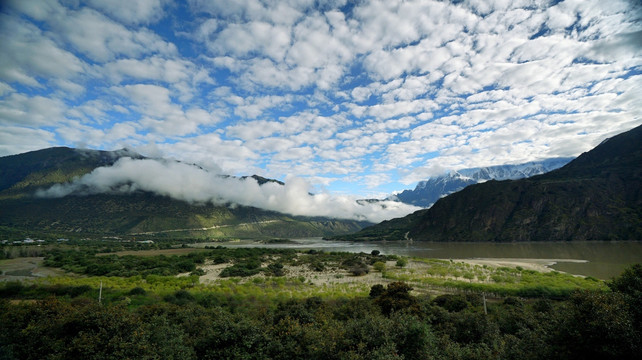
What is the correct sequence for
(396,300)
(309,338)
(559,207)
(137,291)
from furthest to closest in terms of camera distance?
1. (559,207)
2. (137,291)
3. (396,300)
4. (309,338)

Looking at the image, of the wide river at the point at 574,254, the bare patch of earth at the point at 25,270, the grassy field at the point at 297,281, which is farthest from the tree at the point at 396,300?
the bare patch of earth at the point at 25,270

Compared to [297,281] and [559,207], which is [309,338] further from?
[559,207]

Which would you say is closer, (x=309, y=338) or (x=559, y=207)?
(x=309, y=338)

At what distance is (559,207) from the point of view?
13138cm

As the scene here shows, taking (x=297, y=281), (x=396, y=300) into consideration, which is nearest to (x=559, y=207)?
(x=297, y=281)

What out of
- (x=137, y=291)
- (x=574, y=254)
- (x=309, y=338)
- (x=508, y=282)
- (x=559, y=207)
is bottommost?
(x=574, y=254)

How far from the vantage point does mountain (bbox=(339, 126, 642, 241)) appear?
11638 centimetres

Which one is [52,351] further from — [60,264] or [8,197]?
[8,197]

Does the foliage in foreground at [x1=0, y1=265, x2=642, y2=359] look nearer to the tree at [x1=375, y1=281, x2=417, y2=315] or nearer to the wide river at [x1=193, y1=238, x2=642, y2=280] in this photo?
the tree at [x1=375, y1=281, x2=417, y2=315]

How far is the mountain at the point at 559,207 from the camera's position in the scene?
116 m

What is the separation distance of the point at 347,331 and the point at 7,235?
176 metres

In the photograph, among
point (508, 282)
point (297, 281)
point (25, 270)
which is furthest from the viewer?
point (25, 270)

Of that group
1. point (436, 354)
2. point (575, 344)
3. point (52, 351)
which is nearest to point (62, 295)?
point (52, 351)

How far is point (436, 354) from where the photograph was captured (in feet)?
32.3
